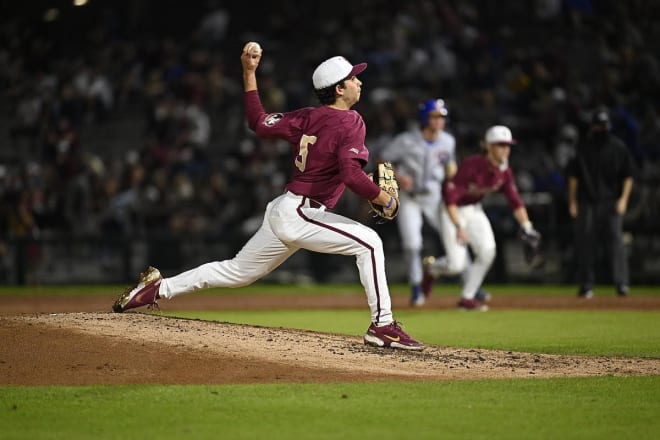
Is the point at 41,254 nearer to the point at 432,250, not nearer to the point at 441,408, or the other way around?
the point at 432,250

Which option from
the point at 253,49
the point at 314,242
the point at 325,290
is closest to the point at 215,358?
the point at 314,242

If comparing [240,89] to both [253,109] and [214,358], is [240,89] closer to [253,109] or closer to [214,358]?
[253,109]

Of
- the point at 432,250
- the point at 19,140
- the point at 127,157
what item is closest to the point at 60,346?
the point at 432,250

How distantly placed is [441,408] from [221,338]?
2.83 meters

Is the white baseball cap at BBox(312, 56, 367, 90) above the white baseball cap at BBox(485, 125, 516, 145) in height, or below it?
below

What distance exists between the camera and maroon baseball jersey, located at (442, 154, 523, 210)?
14.1 m

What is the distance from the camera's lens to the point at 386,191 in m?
8.88

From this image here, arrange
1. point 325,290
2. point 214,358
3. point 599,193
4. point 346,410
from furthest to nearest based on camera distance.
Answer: point 325,290 < point 599,193 < point 214,358 < point 346,410

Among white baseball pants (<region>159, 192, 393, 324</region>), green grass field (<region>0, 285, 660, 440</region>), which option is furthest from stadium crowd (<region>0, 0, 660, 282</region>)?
green grass field (<region>0, 285, 660, 440</region>)

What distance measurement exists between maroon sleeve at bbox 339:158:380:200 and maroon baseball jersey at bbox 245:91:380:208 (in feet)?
0.24

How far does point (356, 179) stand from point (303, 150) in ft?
2.05

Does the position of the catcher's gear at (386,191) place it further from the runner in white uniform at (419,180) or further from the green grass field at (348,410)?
the runner in white uniform at (419,180)

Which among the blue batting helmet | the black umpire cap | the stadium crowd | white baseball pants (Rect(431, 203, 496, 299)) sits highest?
the stadium crowd

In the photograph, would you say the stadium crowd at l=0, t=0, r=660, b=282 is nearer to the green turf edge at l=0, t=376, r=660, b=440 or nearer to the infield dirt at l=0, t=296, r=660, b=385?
the infield dirt at l=0, t=296, r=660, b=385
